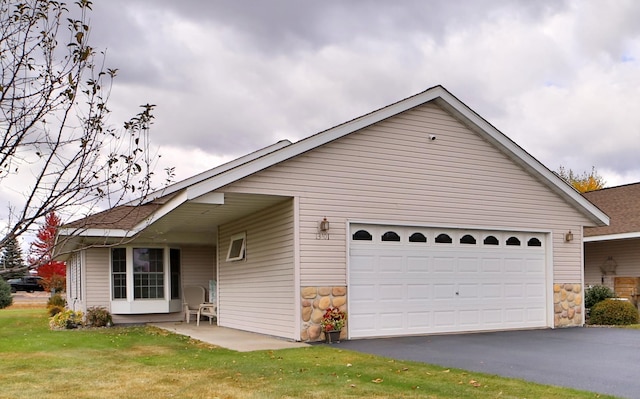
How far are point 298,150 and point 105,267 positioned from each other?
8.20 metres

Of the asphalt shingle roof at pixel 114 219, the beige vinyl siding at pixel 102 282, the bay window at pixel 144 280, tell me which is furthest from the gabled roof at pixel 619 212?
the asphalt shingle roof at pixel 114 219

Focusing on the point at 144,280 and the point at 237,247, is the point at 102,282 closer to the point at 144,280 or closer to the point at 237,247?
the point at 144,280

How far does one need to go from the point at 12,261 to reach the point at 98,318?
457 inches

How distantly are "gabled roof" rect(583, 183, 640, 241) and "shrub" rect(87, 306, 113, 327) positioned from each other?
14551 mm

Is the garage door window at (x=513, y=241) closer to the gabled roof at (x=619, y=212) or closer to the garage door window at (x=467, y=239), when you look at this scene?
the garage door window at (x=467, y=239)

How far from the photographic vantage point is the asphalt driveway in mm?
7883

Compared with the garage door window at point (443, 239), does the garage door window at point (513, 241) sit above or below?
below

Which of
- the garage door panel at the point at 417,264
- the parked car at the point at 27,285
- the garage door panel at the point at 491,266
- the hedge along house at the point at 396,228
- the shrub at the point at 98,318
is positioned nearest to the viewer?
the hedge along house at the point at 396,228

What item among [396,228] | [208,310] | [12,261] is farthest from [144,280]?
[12,261]

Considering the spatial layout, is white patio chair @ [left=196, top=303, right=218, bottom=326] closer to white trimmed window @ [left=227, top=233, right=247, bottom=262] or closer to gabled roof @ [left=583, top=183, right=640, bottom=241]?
white trimmed window @ [left=227, top=233, right=247, bottom=262]

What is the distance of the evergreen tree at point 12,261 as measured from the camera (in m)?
4.32

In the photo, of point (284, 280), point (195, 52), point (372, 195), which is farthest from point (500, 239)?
point (195, 52)

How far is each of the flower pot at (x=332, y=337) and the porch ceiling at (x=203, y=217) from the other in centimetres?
272

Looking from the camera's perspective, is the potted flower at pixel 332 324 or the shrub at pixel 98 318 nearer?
the potted flower at pixel 332 324
